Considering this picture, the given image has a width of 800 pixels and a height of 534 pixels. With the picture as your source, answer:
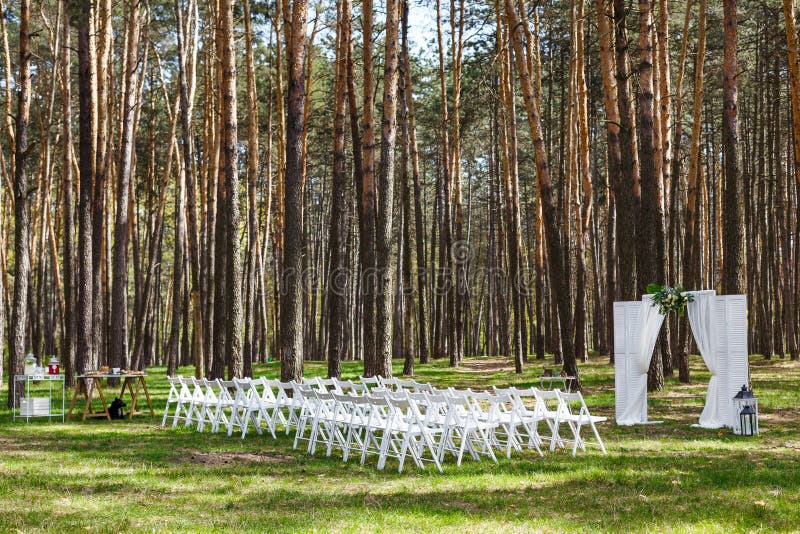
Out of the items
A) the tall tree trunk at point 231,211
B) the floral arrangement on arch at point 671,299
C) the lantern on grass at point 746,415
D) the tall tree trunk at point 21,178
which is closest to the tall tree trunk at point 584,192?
the tall tree trunk at point 231,211

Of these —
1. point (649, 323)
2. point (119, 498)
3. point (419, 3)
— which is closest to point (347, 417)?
point (119, 498)

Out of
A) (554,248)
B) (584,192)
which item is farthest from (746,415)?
(584,192)

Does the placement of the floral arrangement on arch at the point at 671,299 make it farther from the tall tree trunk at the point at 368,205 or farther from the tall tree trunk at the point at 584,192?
the tall tree trunk at the point at 584,192

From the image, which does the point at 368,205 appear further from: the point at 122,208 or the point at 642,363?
the point at 642,363

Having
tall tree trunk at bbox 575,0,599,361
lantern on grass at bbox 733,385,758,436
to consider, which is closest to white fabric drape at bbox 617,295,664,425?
lantern on grass at bbox 733,385,758,436

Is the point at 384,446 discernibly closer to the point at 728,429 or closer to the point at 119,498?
the point at 119,498

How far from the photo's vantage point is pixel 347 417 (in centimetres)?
932

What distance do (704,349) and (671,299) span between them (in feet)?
2.67

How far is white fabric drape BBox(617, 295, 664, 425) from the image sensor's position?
1170cm

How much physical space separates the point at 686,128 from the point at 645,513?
89.0ft

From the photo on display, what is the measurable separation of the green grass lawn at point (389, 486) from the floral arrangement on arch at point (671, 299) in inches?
64.1

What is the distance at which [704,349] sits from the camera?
1129 centimetres

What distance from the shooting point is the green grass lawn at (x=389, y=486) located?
6.02 meters

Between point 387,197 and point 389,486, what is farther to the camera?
point 387,197
